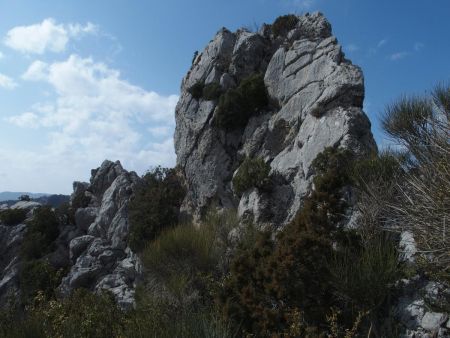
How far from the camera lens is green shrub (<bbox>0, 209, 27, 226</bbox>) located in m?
29.4

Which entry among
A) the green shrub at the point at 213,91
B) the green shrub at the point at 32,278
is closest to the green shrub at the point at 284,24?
the green shrub at the point at 213,91

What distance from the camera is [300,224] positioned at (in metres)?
8.95

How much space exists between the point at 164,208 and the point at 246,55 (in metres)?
9.69

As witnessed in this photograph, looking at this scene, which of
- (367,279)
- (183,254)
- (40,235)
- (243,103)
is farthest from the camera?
(40,235)

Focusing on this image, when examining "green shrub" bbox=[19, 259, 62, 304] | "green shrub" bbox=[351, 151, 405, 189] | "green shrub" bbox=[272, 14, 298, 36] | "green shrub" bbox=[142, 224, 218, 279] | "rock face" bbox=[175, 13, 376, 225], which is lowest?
"green shrub" bbox=[19, 259, 62, 304]

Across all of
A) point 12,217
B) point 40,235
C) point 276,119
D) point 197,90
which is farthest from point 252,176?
point 12,217

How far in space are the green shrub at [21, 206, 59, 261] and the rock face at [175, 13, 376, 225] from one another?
10.4 metres

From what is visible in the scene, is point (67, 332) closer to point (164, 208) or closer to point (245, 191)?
point (245, 191)

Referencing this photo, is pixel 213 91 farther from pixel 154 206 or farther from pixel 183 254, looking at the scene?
pixel 183 254

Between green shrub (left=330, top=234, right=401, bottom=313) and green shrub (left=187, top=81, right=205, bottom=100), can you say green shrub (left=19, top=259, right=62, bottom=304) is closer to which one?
green shrub (left=187, top=81, right=205, bottom=100)

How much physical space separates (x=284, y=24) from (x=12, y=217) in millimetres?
24120

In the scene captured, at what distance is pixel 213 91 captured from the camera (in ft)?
70.4

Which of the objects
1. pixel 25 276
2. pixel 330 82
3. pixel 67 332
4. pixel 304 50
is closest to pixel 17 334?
pixel 67 332

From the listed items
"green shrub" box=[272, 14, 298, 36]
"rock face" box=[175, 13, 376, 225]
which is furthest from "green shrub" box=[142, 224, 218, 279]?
"green shrub" box=[272, 14, 298, 36]
